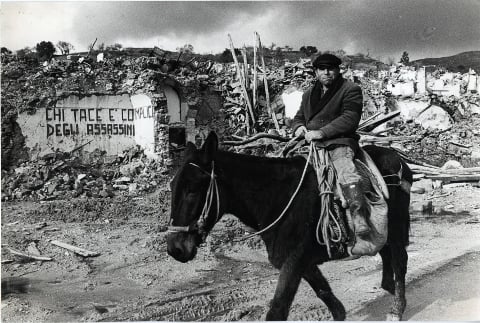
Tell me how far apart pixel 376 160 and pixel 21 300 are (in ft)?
17.3

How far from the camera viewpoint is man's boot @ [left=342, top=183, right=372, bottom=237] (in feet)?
13.8

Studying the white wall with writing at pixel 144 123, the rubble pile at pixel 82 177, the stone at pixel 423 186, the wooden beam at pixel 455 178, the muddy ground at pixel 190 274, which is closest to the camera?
the muddy ground at pixel 190 274

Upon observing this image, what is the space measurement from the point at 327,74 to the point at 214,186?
5.61 feet

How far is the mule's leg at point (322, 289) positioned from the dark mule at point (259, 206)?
1 centimetres

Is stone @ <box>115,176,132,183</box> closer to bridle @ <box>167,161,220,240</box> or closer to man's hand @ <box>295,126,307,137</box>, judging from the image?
man's hand @ <box>295,126,307,137</box>

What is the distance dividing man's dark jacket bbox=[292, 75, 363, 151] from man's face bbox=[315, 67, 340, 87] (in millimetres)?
61

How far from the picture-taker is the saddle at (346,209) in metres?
4.18

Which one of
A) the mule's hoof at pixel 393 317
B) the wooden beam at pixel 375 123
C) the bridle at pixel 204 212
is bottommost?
the mule's hoof at pixel 393 317

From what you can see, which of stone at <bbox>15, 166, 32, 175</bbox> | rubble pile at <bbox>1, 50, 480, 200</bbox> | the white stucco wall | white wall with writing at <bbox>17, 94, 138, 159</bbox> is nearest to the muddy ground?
rubble pile at <bbox>1, 50, 480, 200</bbox>

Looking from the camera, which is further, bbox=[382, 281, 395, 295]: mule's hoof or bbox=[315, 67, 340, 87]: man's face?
bbox=[382, 281, 395, 295]: mule's hoof

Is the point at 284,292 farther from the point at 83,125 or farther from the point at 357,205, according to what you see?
the point at 83,125

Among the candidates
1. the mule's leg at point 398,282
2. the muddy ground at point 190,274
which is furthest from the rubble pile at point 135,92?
the mule's leg at point 398,282

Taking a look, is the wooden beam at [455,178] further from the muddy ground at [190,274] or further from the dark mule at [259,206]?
the dark mule at [259,206]

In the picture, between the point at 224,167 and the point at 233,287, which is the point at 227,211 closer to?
the point at 224,167
